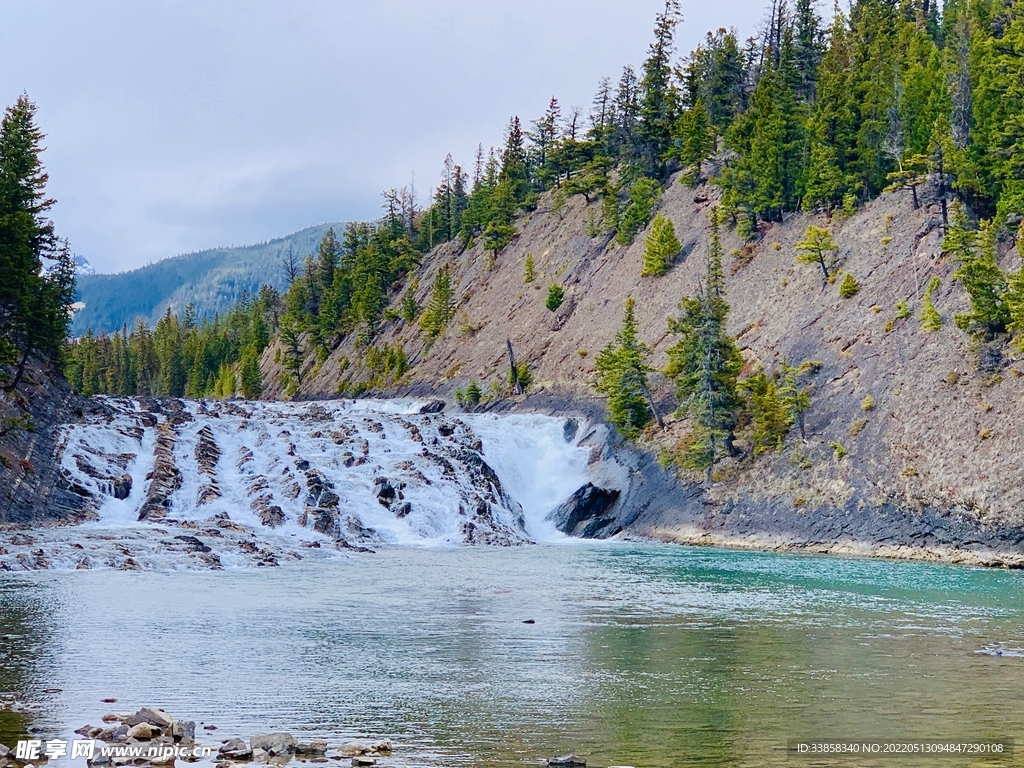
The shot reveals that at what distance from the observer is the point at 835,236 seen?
76812mm

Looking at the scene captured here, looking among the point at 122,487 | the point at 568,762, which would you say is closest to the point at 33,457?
the point at 122,487

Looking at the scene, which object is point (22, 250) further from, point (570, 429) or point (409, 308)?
point (409, 308)

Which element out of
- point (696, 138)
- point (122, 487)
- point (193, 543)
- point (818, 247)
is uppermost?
point (696, 138)

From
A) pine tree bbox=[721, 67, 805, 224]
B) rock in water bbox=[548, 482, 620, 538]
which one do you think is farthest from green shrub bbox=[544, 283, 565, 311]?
rock in water bbox=[548, 482, 620, 538]

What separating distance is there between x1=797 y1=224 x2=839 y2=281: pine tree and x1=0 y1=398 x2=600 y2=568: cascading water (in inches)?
839

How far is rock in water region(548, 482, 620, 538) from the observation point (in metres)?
65.2

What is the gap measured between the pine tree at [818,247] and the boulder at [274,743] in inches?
2552

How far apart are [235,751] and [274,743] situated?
22.8 inches

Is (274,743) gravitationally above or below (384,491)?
above

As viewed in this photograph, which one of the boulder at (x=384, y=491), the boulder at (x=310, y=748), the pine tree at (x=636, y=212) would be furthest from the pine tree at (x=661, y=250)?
the boulder at (x=310, y=748)

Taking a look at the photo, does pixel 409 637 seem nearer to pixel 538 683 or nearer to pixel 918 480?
pixel 538 683

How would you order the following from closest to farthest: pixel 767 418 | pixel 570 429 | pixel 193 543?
1. pixel 193 543
2. pixel 767 418
3. pixel 570 429

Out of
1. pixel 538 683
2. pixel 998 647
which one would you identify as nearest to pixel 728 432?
pixel 998 647

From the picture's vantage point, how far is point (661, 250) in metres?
89.1
